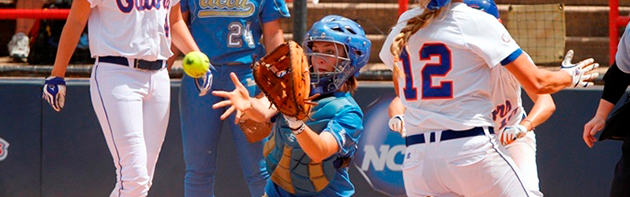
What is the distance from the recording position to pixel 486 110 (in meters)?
3.44

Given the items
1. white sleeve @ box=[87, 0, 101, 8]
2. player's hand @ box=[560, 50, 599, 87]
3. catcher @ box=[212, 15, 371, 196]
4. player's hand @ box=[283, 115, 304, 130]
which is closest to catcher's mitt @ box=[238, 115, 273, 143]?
catcher @ box=[212, 15, 371, 196]

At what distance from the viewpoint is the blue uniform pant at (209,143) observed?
5273mm

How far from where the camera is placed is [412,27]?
135 inches

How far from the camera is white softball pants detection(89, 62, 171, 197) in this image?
15.1 feet

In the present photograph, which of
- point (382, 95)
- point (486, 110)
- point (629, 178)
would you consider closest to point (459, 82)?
point (486, 110)

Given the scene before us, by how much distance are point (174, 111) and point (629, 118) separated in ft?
10.3

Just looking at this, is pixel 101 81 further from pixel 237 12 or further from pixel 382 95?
pixel 382 95

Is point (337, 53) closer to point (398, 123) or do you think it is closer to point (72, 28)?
point (398, 123)

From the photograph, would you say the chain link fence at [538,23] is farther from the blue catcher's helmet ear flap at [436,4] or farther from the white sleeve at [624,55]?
the blue catcher's helmet ear flap at [436,4]

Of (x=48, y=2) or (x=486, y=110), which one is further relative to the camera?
(x=48, y=2)

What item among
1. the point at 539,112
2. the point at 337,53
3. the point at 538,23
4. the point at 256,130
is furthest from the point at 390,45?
the point at 538,23

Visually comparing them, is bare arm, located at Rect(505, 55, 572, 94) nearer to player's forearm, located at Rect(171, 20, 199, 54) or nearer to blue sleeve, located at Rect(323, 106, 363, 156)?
blue sleeve, located at Rect(323, 106, 363, 156)

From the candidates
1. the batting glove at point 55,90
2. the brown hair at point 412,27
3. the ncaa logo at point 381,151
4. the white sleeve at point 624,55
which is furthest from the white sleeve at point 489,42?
the ncaa logo at point 381,151

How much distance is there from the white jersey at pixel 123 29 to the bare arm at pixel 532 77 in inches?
83.9
